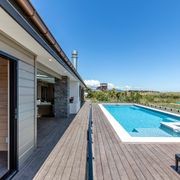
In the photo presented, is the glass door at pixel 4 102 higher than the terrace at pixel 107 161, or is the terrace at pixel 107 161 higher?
the glass door at pixel 4 102

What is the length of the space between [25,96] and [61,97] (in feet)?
21.8

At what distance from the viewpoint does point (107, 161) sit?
4.16 meters

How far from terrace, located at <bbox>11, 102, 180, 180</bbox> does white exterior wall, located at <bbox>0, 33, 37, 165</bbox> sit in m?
0.36

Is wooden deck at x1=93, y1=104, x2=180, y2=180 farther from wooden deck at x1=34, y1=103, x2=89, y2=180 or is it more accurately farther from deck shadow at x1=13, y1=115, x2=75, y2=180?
deck shadow at x1=13, y1=115, x2=75, y2=180

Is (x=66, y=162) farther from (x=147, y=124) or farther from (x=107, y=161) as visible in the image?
(x=147, y=124)

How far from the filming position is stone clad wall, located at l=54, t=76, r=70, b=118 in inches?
428

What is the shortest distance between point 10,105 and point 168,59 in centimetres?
2645

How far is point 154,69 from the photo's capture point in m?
A: 31.6

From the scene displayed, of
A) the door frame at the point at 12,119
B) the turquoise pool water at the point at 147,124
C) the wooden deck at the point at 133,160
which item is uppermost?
the door frame at the point at 12,119

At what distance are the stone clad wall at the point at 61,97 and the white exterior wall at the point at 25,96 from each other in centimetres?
592

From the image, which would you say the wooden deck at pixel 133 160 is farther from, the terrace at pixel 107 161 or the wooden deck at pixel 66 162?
the wooden deck at pixel 66 162

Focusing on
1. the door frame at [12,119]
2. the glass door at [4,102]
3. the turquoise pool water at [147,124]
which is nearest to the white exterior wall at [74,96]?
the turquoise pool water at [147,124]

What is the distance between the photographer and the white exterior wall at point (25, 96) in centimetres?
358

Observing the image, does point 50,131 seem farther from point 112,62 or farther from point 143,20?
point 112,62
